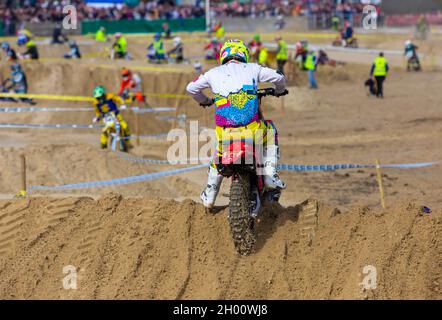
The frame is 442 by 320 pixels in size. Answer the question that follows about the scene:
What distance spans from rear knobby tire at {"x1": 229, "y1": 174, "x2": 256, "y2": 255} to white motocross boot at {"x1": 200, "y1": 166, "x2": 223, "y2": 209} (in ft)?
1.82

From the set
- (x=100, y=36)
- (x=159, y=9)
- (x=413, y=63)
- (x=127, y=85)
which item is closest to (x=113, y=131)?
(x=127, y=85)

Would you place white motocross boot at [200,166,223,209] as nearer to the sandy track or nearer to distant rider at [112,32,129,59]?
the sandy track

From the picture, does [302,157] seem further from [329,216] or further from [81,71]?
[81,71]

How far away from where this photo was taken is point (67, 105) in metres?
24.8

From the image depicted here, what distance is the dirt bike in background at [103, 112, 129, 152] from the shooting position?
16.4 meters

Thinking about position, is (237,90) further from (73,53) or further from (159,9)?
(159,9)

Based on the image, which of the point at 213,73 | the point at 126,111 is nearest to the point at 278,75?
the point at 213,73

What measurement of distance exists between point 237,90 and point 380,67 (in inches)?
792

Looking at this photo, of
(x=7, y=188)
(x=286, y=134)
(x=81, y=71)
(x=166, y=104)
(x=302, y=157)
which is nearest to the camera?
(x=7, y=188)

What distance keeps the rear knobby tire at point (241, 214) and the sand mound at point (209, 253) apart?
14cm

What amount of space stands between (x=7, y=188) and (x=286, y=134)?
31.2 feet

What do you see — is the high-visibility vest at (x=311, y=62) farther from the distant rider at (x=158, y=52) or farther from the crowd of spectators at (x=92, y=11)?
the crowd of spectators at (x=92, y=11)

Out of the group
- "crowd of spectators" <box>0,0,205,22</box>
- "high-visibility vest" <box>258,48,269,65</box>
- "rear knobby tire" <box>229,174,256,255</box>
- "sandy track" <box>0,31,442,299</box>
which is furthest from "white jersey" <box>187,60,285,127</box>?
"crowd of spectators" <box>0,0,205,22</box>

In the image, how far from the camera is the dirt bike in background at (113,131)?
16406 millimetres
